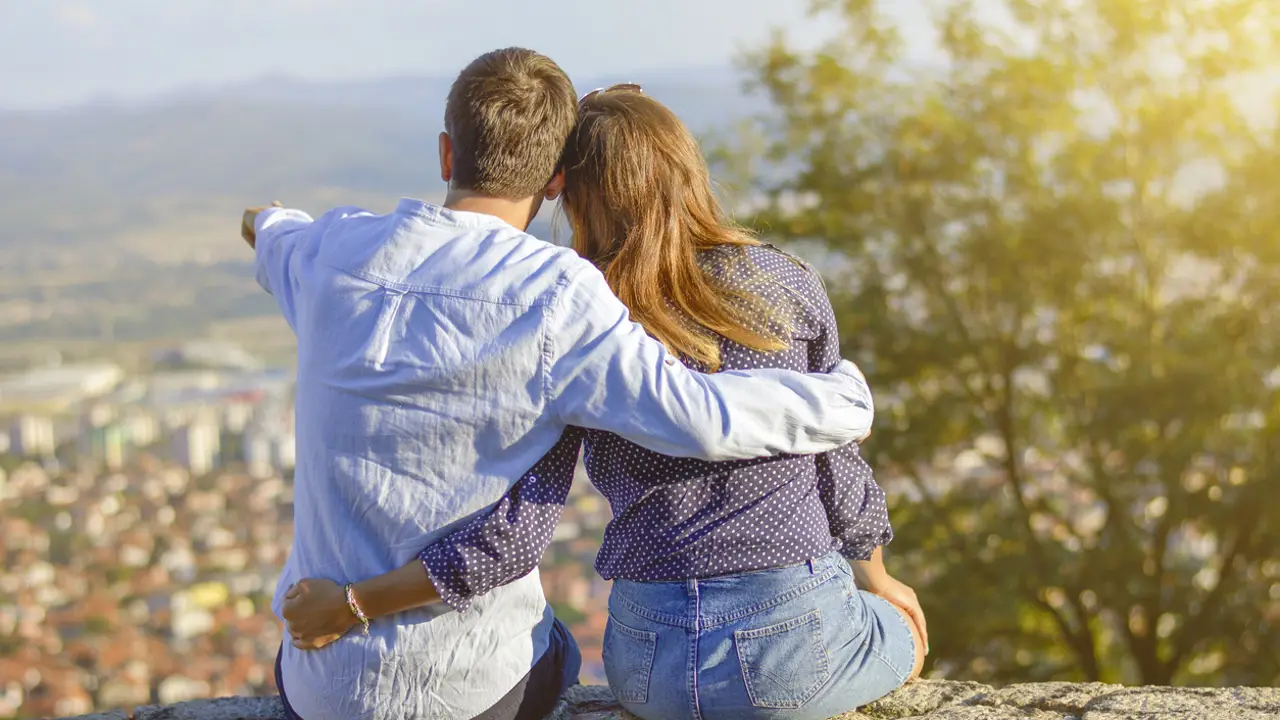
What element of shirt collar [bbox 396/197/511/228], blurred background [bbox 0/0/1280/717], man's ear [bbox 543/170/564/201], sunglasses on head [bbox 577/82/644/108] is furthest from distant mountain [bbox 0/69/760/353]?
shirt collar [bbox 396/197/511/228]

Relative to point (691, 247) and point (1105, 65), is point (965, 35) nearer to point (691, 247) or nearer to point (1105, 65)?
point (1105, 65)

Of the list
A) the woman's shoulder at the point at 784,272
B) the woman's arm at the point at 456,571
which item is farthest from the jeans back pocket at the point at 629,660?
the woman's shoulder at the point at 784,272

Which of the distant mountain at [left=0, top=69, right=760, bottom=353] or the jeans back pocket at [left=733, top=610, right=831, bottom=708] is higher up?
the jeans back pocket at [left=733, top=610, right=831, bottom=708]

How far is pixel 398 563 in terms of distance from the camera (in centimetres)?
170

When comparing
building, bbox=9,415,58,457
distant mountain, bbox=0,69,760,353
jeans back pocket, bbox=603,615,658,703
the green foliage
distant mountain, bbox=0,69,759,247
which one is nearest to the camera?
jeans back pocket, bbox=603,615,658,703

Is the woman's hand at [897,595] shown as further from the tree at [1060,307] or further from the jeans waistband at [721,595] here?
the tree at [1060,307]

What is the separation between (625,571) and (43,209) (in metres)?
50.5

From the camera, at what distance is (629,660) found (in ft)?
6.02

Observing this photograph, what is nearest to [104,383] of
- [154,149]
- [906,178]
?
[154,149]

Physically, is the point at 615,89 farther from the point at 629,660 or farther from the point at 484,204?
the point at 629,660

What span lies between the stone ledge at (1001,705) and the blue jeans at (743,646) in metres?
0.23

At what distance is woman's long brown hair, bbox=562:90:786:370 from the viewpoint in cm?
176

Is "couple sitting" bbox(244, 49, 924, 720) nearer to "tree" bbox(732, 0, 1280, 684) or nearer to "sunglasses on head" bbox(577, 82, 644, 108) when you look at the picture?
"sunglasses on head" bbox(577, 82, 644, 108)

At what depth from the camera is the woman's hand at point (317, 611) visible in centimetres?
168
